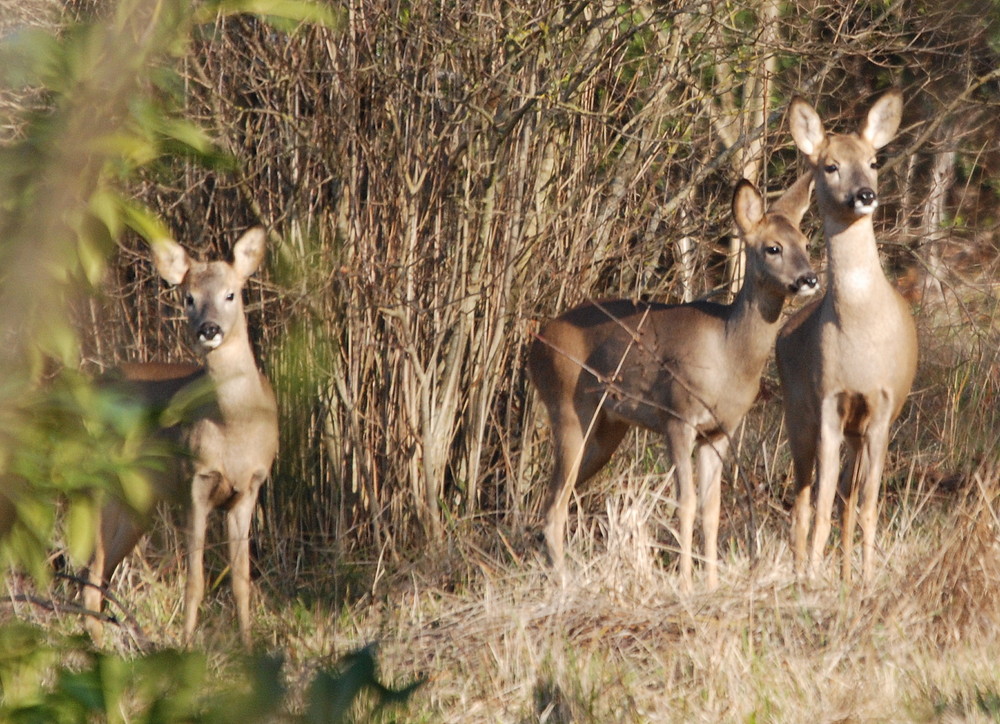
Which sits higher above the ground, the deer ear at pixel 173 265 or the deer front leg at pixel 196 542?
the deer ear at pixel 173 265

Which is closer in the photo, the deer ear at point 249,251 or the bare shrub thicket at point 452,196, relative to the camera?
the deer ear at point 249,251

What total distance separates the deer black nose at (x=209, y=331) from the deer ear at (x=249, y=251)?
333 mm

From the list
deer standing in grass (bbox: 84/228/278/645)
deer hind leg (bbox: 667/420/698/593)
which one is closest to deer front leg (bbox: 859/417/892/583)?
deer hind leg (bbox: 667/420/698/593)

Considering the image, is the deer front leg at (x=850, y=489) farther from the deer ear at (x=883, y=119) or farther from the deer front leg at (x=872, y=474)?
the deer ear at (x=883, y=119)

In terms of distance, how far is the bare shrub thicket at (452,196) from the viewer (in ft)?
22.0

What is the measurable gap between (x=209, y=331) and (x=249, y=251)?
466mm

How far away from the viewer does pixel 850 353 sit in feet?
19.3

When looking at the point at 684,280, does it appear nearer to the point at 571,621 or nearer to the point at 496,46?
the point at 496,46

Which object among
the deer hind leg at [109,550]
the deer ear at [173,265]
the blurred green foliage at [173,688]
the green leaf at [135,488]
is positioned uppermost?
the green leaf at [135,488]

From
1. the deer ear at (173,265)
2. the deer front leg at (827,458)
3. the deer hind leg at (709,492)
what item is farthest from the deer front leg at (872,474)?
the deer ear at (173,265)

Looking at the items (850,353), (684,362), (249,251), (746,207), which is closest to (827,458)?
(850,353)

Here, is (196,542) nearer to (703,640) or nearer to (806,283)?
(703,640)

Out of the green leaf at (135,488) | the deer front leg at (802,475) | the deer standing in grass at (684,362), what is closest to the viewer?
the green leaf at (135,488)

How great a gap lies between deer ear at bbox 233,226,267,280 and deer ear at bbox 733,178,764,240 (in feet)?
7.01
